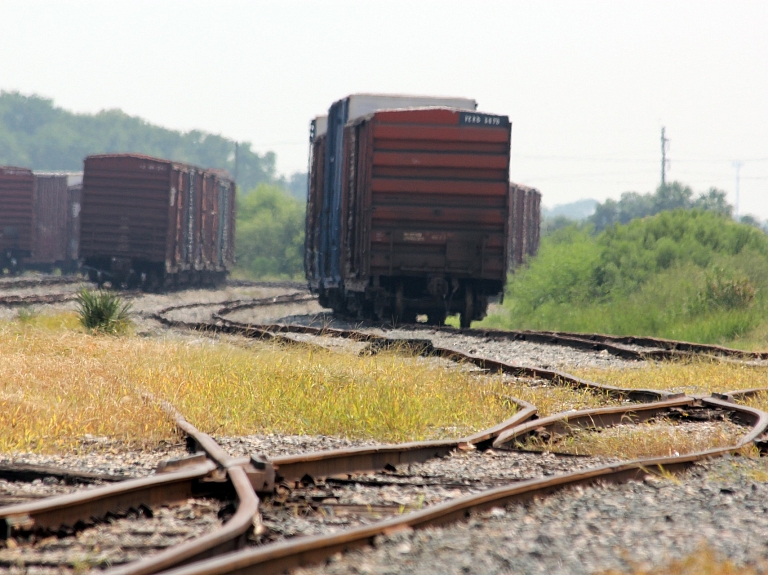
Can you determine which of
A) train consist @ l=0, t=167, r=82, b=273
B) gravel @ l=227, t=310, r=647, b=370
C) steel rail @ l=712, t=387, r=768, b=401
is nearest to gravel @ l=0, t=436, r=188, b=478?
steel rail @ l=712, t=387, r=768, b=401

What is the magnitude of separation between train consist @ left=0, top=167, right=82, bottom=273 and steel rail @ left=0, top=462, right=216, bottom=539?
33.4 meters

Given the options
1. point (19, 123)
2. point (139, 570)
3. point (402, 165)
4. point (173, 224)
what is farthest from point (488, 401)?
point (19, 123)

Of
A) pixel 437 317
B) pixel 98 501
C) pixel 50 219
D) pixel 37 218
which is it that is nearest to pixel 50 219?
pixel 50 219

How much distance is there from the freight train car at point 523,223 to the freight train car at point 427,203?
1175 centimetres

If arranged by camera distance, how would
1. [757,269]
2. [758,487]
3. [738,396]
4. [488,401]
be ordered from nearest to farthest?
[758,487]
[488,401]
[738,396]
[757,269]

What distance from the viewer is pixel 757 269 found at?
18859 millimetres

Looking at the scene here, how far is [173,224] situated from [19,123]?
402 feet

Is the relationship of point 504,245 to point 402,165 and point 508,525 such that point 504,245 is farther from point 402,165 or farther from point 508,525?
point 508,525

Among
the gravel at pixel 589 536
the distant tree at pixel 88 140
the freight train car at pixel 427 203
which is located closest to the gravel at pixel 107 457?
the gravel at pixel 589 536

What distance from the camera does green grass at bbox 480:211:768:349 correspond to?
51.0 feet

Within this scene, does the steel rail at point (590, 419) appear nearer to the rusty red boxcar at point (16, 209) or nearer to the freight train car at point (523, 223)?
the freight train car at point (523, 223)

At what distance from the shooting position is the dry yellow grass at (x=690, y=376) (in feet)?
27.9

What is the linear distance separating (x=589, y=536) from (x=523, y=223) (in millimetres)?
29957

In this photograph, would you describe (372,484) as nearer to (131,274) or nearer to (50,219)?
(131,274)
